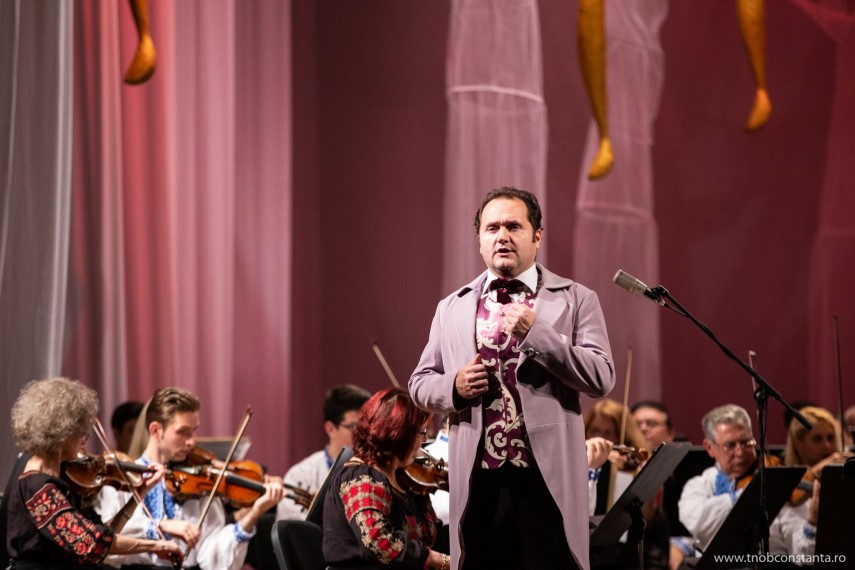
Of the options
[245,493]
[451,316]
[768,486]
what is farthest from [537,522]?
[245,493]

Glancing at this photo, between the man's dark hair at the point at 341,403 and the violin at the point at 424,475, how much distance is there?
4.32 feet

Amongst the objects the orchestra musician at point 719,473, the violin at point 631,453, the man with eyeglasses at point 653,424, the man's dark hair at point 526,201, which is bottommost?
the man with eyeglasses at point 653,424

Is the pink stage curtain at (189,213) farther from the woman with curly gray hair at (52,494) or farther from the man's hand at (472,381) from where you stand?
the man's hand at (472,381)

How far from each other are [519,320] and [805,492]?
243 cm

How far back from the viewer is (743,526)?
3.31 metres

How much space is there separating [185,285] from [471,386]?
3543mm

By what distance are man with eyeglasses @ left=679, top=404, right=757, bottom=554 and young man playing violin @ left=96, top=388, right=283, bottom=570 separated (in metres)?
1.61

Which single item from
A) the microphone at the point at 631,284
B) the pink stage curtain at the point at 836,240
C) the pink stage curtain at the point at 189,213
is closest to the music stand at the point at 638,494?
the microphone at the point at 631,284

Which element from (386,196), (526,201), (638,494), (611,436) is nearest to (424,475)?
(638,494)

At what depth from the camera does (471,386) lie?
80.0 inches

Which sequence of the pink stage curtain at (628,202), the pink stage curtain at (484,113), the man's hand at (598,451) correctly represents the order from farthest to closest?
1. the pink stage curtain at (628,202)
2. the pink stage curtain at (484,113)
3. the man's hand at (598,451)

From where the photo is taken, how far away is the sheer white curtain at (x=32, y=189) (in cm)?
386

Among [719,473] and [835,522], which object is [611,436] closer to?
[719,473]

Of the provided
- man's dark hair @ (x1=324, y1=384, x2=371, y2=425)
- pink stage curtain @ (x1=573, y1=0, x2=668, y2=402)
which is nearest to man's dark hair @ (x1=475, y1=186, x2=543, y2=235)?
man's dark hair @ (x1=324, y1=384, x2=371, y2=425)
